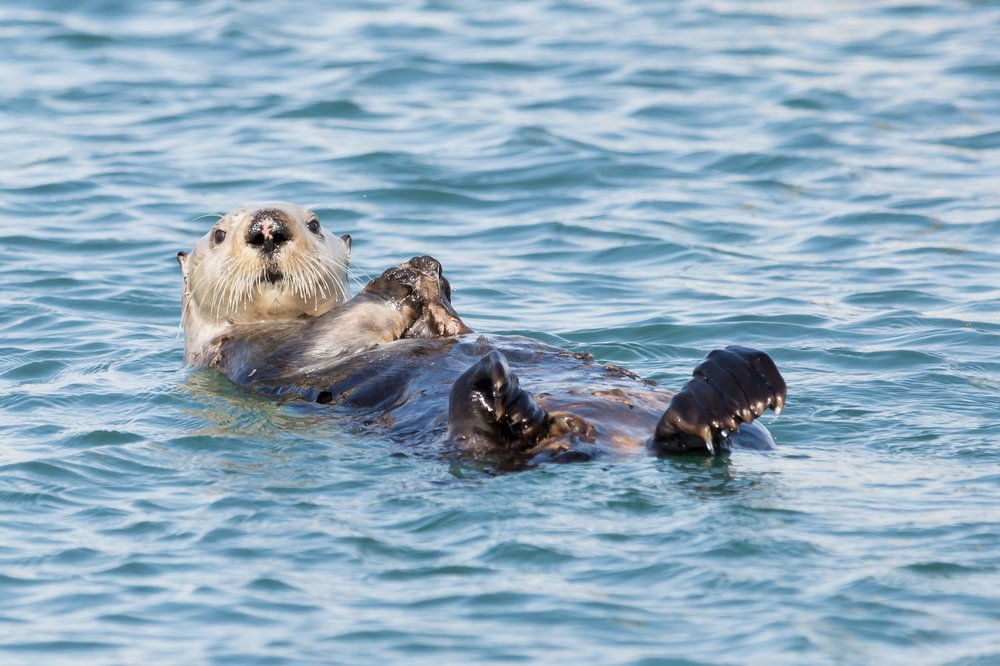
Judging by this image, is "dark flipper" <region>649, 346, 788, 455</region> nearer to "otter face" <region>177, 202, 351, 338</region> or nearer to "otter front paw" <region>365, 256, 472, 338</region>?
"otter front paw" <region>365, 256, 472, 338</region>

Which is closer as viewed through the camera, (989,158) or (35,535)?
(35,535)

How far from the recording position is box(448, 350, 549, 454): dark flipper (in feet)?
17.3

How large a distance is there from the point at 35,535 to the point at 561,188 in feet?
22.3

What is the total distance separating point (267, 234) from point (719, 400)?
8.61ft

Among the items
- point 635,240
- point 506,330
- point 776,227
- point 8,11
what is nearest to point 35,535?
point 506,330

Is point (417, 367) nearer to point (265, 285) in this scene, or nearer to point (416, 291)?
point (416, 291)

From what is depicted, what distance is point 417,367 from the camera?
6332mm

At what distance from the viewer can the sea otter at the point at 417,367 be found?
5270 mm

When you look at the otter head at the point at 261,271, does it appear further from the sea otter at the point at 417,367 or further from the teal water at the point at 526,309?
the teal water at the point at 526,309

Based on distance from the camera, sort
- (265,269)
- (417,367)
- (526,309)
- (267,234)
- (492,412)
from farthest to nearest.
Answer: (526,309) → (265,269) → (267,234) → (417,367) → (492,412)

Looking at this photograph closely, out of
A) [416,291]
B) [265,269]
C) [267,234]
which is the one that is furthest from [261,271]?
[416,291]

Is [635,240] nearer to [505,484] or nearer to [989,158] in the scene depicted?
[989,158]

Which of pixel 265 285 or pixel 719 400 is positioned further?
pixel 265 285

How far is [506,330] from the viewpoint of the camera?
841 centimetres
